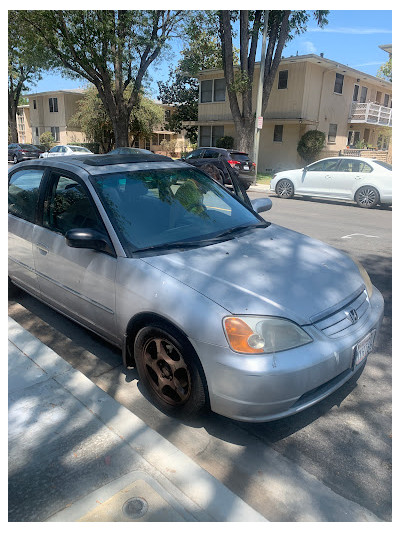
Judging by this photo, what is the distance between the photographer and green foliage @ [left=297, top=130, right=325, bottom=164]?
24.0 meters

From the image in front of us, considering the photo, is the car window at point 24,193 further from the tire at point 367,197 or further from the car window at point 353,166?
the car window at point 353,166

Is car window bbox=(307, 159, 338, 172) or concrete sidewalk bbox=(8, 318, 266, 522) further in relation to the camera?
car window bbox=(307, 159, 338, 172)

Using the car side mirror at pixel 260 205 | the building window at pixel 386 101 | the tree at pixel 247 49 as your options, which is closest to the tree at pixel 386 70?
the building window at pixel 386 101

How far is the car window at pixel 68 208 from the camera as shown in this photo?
10.9 feet

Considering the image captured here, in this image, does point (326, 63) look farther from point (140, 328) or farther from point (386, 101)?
point (140, 328)

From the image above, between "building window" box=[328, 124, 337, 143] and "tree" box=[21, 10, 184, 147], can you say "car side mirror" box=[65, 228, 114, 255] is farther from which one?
"building window" box=[328, 124, 337, 143]

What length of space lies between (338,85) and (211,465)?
29134 mm

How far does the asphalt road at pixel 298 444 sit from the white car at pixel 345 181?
961 centimetres

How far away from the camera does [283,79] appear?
24875 millimetres

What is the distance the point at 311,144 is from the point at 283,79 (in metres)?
4.48

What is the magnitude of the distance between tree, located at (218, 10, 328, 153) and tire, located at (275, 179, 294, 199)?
6.44 meters

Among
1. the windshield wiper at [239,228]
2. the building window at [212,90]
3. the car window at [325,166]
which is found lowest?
the windshield wiper at [239,228]

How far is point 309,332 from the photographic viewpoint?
8.01 ft

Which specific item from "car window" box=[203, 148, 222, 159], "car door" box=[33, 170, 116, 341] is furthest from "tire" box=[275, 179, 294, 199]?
"car door" box=[33, 170, 116, 341]
